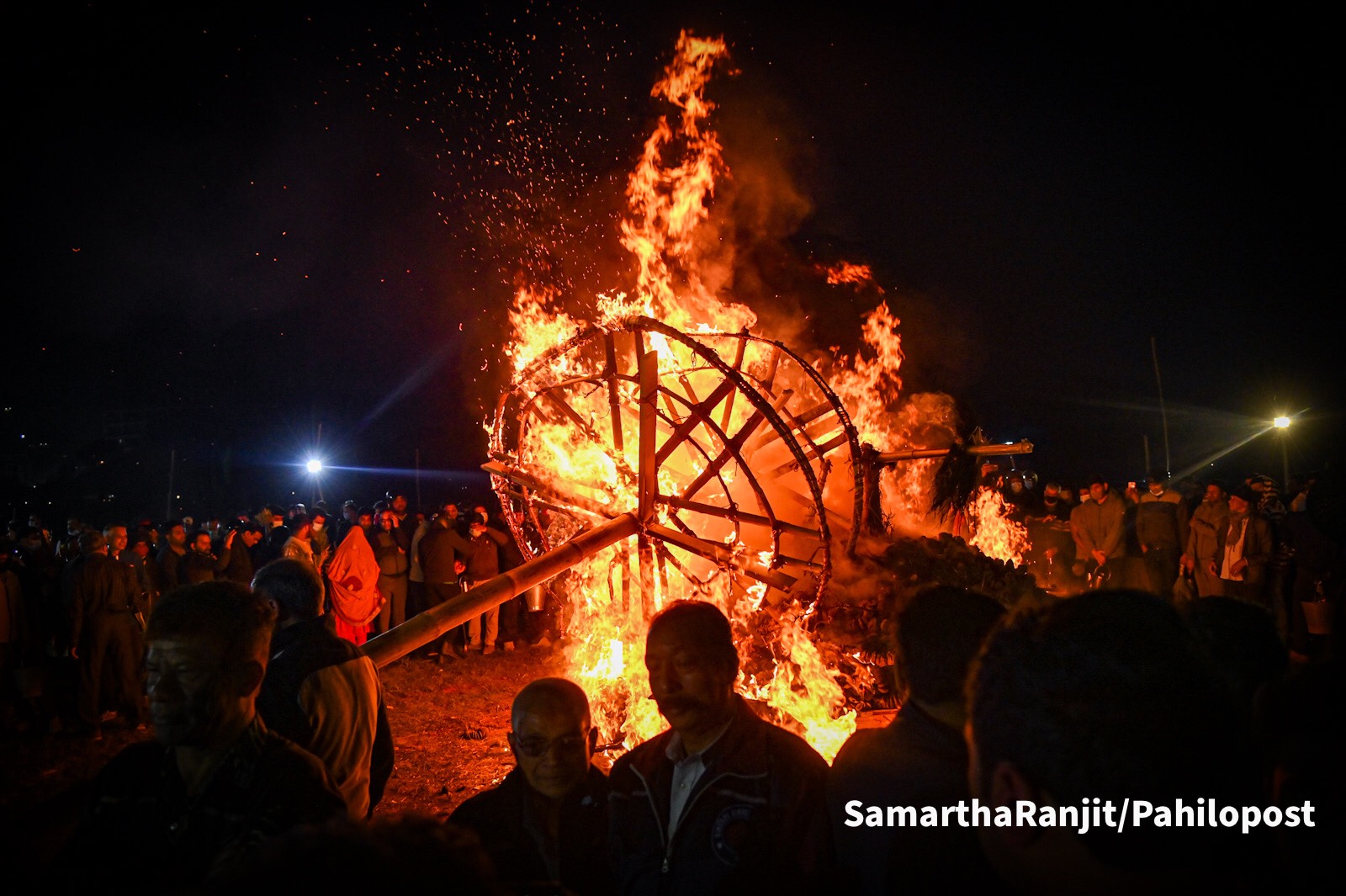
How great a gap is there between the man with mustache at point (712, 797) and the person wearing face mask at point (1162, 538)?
10903 mm

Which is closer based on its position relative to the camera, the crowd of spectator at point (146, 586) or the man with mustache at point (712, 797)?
the man with mustache at point (712, 797)

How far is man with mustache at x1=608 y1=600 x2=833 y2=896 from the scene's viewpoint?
2018mm

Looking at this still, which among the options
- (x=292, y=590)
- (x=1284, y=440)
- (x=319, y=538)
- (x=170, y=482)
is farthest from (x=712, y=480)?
(x=1284, y=440)

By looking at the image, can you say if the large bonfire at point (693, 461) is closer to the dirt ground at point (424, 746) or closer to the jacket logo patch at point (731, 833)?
the dirt ground at point (424, 746)

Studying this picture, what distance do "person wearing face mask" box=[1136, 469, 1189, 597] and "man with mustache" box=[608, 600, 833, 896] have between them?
10.9m

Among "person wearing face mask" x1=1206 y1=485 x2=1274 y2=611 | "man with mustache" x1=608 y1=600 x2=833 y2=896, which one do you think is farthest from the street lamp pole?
"man with mustache" x1=608 y1=600 x2=833 y2=896

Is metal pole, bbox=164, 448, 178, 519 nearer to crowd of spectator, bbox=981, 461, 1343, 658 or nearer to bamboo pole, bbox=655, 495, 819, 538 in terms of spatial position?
bamboo pole, bbox=655, 495, 819, 538

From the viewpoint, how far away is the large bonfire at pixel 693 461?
5.33 m

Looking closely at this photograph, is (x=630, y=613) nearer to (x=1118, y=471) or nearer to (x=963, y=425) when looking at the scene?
(x=963, y=425)

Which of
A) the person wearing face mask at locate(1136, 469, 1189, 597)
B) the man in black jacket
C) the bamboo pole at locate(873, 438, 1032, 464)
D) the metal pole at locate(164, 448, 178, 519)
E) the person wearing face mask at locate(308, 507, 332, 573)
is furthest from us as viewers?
the metal pole at locate(164, 448, 178, 519)

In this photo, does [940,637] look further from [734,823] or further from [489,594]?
[489,594]

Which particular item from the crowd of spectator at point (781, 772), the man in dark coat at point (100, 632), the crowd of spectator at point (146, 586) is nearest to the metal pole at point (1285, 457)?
the crowd of spectator at point (146, 586)

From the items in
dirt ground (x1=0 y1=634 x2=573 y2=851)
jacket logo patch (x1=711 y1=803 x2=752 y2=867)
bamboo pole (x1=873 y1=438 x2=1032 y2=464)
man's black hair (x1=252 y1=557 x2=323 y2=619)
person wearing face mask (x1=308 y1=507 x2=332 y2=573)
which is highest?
bamboo pole (x1=873 y1=438 x2=1032 y2=464)

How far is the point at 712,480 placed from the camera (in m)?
6.88
